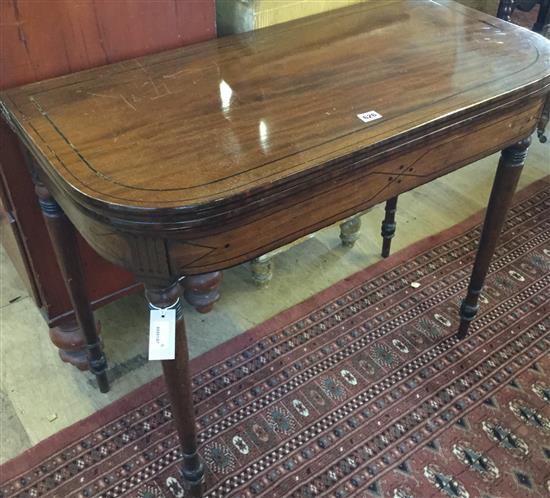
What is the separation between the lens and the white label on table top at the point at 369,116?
0.97 meters

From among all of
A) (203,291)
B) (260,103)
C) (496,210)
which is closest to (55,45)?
(260,103)

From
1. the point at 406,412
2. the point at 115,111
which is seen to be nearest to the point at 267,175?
the point at 115,111

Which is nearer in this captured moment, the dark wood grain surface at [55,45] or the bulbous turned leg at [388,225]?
the dark wood grain surface at [55,45]

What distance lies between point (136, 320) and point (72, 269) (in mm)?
475

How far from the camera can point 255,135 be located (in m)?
0.94

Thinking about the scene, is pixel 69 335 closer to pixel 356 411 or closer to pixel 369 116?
pixel 356 411

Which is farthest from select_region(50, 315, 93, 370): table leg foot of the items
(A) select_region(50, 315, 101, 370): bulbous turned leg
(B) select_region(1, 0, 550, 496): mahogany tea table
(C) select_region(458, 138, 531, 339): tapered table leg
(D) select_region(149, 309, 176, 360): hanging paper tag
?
(C) select_region(458, 138, 531, 339): tapered table leg

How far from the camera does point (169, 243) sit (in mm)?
836

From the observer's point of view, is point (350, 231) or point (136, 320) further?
point (350, 231)

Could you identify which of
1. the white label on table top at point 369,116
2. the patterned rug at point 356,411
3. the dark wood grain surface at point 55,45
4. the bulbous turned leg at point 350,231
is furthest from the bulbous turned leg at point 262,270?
the white label on table top at point 369,116

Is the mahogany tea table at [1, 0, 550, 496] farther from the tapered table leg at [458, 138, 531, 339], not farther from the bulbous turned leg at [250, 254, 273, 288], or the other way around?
the bulbous turned leg at [250, 254, 273, 288]

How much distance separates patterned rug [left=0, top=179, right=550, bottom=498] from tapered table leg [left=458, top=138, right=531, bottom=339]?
5.2 inches

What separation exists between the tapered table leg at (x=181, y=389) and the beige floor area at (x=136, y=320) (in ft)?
1.13

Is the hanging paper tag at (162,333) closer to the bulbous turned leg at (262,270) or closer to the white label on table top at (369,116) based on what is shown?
the white label on table top at (369,116)
